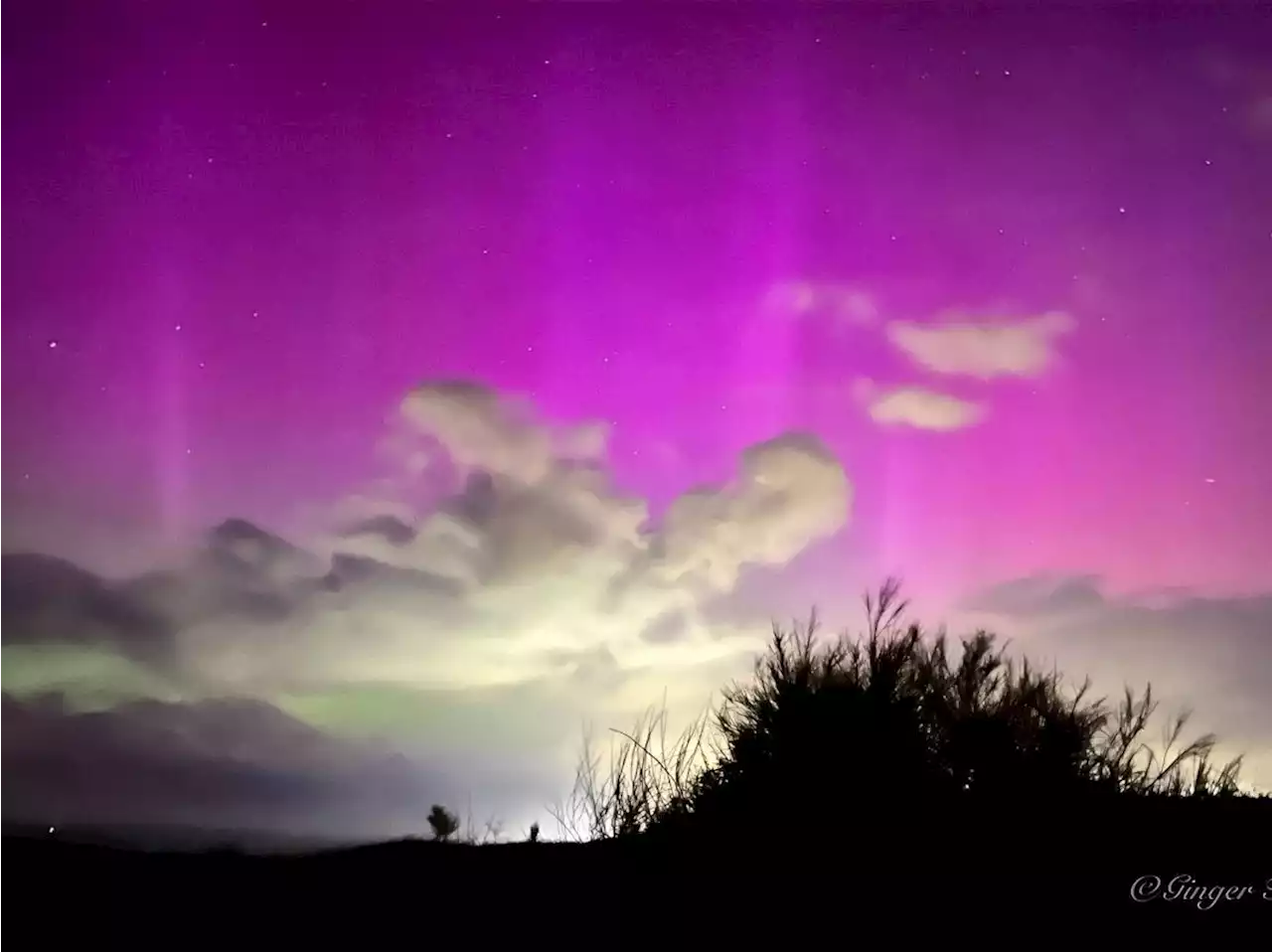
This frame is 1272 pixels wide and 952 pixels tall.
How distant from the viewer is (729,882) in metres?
6.00

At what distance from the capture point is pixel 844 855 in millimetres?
6398

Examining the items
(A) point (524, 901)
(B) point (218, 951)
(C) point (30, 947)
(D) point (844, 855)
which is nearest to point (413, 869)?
(A) point (524, 901)

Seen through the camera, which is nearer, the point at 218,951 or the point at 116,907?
the point at 218,951

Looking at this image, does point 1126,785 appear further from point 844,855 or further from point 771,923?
point 771,923

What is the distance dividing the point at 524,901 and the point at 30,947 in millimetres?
2181

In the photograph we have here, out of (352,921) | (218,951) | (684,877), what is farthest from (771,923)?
(218,951)

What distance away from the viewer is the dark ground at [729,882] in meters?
5.37

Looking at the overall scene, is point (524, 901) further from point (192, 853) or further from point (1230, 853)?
point (1230, 853)

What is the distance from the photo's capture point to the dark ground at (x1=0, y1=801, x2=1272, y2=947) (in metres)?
5.37

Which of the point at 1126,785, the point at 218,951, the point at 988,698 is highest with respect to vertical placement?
the point at 988,698

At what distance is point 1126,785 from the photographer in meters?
7.98

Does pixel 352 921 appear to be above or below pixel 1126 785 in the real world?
below

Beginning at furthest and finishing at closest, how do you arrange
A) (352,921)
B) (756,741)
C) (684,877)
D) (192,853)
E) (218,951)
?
(756,741), (192,853), (684,877), (352,921), (218,951)

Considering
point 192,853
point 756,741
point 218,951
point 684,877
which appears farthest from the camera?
point 756,741
